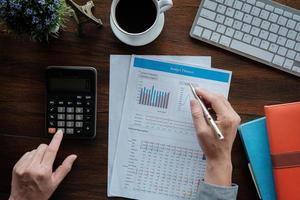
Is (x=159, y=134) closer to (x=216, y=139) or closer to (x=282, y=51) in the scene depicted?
(x=216, y=139)

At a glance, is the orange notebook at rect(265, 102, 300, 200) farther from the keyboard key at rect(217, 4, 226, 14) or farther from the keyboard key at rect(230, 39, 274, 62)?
the keyboard key at rect(217, 4, 226, 14)

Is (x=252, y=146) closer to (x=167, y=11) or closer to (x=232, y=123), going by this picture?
(x=232, y=123)

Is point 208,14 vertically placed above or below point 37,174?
above

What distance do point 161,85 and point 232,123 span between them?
168 mm

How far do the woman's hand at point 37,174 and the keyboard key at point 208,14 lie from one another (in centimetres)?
38

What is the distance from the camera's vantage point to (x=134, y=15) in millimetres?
864

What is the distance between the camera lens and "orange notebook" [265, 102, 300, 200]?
0.89m

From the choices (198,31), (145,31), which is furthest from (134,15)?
(198,31)

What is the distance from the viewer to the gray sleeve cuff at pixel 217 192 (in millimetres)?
865

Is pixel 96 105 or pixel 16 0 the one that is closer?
pixel 16 0

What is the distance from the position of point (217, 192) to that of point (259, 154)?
5.0 inches

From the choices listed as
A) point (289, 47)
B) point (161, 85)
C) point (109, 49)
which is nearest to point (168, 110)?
point (161, 85)

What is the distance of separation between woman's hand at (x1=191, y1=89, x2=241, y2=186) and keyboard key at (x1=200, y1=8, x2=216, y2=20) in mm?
157

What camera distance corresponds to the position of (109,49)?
93cm
